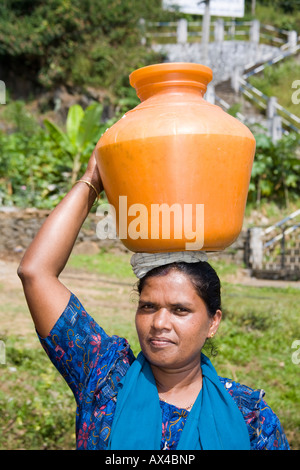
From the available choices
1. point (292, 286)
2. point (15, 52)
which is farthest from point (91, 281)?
point (15, 52)

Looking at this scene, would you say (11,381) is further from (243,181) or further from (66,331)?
(243,181)

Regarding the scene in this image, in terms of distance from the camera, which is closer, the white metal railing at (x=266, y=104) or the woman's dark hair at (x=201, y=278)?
the woman's dark hair at (x=201, y=278)

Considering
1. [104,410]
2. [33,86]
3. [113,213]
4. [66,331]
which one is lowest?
[104,410]

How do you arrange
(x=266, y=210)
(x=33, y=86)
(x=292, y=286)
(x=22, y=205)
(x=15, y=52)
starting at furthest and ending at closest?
1. (x=33, y=86)
2. (x=15, y=52)
3. (x=266, y=210)
4. (x=22, y=205)
5. (x=292, y=286)

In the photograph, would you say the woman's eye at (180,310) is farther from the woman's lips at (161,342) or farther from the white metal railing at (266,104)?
the white metal railing at (266,104)

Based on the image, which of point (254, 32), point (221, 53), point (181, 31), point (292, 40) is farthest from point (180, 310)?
point (292, 40)

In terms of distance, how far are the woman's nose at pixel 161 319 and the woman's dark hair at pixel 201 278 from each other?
0.35ft

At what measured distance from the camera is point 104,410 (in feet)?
4.78

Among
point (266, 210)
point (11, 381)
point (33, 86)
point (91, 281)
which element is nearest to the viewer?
point (11, 381)

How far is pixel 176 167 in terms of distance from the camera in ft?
4.33

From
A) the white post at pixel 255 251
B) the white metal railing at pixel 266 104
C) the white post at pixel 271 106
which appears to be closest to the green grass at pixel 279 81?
the white metal railing at pixel 266 104

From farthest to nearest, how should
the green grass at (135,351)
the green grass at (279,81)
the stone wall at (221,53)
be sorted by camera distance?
the stone wall at (221,53)
the green grass at (279,81)
the green grass at (135,351)

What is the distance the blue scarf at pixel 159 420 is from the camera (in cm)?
141

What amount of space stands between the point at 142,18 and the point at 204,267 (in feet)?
69.3
